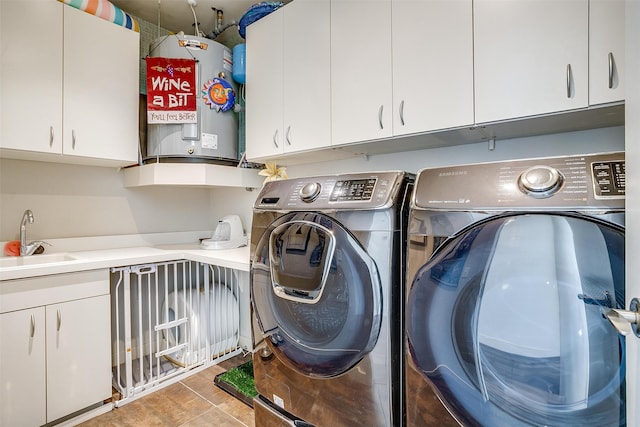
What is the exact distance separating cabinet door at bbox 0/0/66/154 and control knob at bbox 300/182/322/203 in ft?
5.45

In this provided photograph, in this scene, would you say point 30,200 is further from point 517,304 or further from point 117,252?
point 517,304

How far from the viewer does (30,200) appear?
2.01 m

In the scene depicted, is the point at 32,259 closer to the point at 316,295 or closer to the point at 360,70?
the point at 316,295

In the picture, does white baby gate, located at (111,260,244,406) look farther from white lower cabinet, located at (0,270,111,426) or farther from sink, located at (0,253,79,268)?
sink, located at (0,253,79,268)

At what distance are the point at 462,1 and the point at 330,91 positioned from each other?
67 cm

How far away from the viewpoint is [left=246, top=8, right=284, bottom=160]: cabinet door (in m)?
1.85

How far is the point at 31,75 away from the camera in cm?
174

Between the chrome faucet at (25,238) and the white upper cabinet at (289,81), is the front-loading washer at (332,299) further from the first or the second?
the chrome faucet at (25,238)

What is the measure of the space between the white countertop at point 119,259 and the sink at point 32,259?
1.7 inches

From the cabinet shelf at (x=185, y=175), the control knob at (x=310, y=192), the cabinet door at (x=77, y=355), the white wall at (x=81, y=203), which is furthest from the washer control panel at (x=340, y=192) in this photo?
the white wall at (x=81, y=203)

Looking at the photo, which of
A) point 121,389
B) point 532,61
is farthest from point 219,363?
point 532,61

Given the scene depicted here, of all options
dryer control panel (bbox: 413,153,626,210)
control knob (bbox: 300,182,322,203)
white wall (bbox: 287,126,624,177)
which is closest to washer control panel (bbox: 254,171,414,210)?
control knob (bbox: 300,182,322,203)

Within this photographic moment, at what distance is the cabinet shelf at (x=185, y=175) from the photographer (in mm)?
2148

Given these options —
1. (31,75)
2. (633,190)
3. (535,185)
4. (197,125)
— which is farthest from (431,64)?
(31,75)
